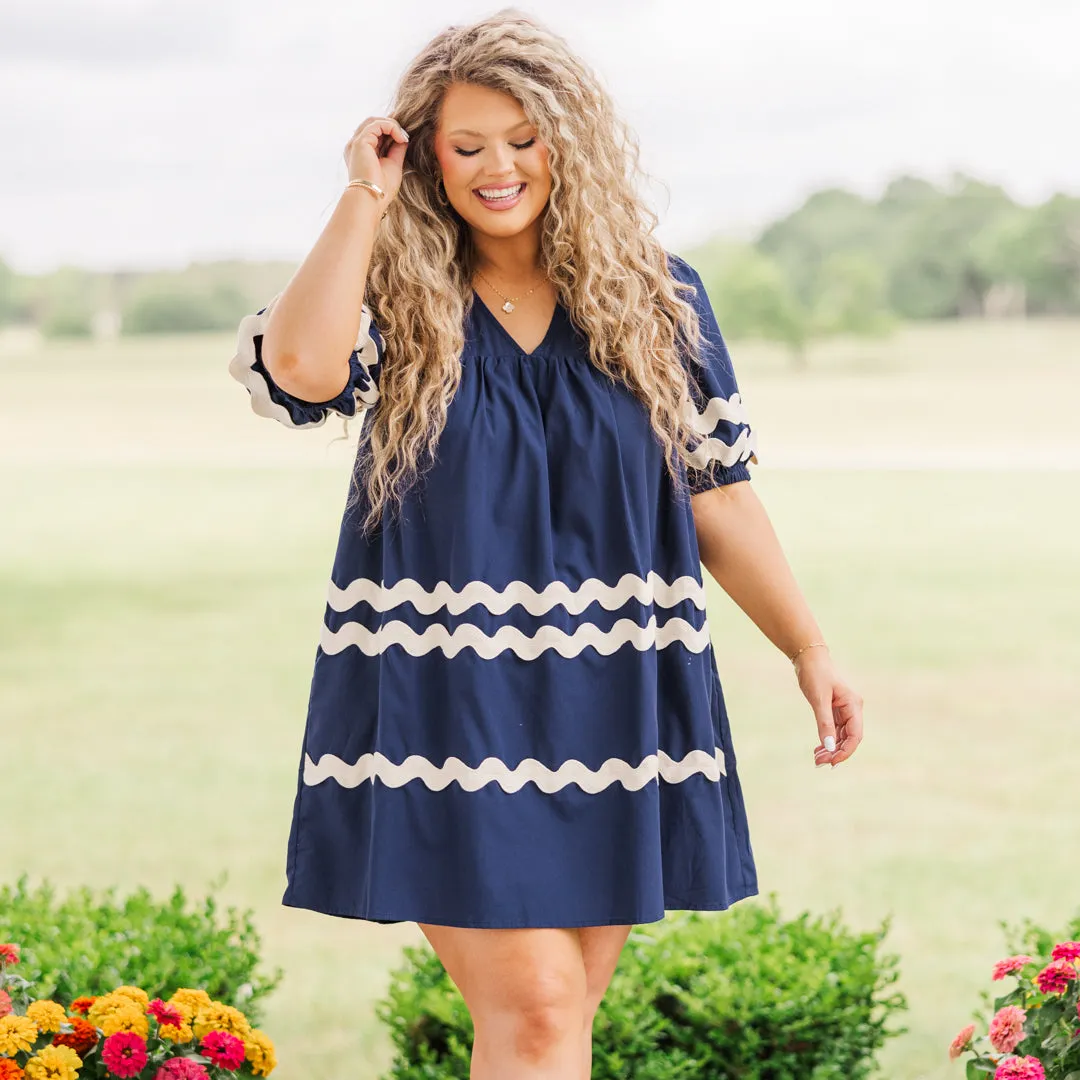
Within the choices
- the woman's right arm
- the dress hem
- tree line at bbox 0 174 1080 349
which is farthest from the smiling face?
tree line at bbox 0 174 1080 349

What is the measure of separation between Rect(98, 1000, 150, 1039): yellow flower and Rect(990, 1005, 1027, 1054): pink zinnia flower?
3.72 ft

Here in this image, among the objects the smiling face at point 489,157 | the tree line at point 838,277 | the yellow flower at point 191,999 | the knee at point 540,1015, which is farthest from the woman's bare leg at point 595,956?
the tree line at point 838,277

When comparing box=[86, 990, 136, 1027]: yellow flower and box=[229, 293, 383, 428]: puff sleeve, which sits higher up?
box=[229, 293, 383, 428]: puff sleeve

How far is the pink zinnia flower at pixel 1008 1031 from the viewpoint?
2.06 metres

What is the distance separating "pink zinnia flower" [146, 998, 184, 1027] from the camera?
209cm

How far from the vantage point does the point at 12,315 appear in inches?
391

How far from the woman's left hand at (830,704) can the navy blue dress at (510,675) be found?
160mm

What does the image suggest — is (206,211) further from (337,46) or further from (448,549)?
(448,549)

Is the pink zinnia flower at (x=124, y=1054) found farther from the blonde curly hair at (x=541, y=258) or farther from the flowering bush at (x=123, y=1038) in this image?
the blonde curly hair at (x=541, y=258)

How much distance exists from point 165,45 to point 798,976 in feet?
27.4

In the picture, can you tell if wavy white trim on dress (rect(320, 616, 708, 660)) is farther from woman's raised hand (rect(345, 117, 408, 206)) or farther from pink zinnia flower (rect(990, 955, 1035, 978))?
pink zinnia flower (rect(990, 955, 1035, 978))

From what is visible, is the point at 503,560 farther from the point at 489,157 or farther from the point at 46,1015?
the point at 46,1015

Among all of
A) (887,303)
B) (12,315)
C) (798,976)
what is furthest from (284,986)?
(887,303)

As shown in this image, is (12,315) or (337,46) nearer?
(337,46)
